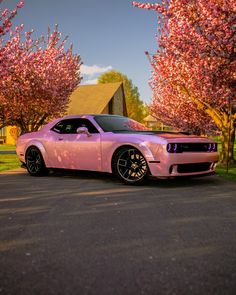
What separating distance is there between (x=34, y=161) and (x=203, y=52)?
6.14 m

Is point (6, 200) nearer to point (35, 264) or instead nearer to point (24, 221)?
point (24, 221)

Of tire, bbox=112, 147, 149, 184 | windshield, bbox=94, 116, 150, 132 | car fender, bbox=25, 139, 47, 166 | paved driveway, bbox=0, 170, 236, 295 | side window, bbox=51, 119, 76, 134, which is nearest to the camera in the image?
paved driveway, bbox=0, 170, 236, 295

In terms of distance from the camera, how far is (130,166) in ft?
26.0

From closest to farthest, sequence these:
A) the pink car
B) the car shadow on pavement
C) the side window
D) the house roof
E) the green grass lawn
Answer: the pink car → the car shadow on pavement → the side window → the green grass lawn → the house roof

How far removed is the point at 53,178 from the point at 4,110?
33.4 feet

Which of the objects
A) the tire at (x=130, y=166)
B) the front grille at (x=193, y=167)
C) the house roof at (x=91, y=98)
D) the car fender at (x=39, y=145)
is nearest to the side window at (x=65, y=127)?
the car fender at (x=39, y=145)

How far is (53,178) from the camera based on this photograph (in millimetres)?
9281

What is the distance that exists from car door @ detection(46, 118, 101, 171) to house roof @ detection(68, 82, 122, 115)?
84.3 feet

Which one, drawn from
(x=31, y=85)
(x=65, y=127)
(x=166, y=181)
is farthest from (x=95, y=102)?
(x=166, y=181)

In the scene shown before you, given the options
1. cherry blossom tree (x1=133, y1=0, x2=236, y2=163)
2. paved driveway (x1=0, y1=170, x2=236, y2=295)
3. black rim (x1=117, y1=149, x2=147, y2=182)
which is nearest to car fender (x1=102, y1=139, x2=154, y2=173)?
black rim (x1=117, y1=149, x2=147, y2=182)

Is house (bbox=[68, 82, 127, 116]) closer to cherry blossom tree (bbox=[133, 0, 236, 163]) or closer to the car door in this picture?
cherry blossom tree (bbox=[133, 0, 236, 163])

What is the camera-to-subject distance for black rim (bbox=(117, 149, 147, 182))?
7.76 metres

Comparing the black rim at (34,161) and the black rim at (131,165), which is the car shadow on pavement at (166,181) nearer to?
the black rim at (131,165)

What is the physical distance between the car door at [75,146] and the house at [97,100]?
25.7 m
